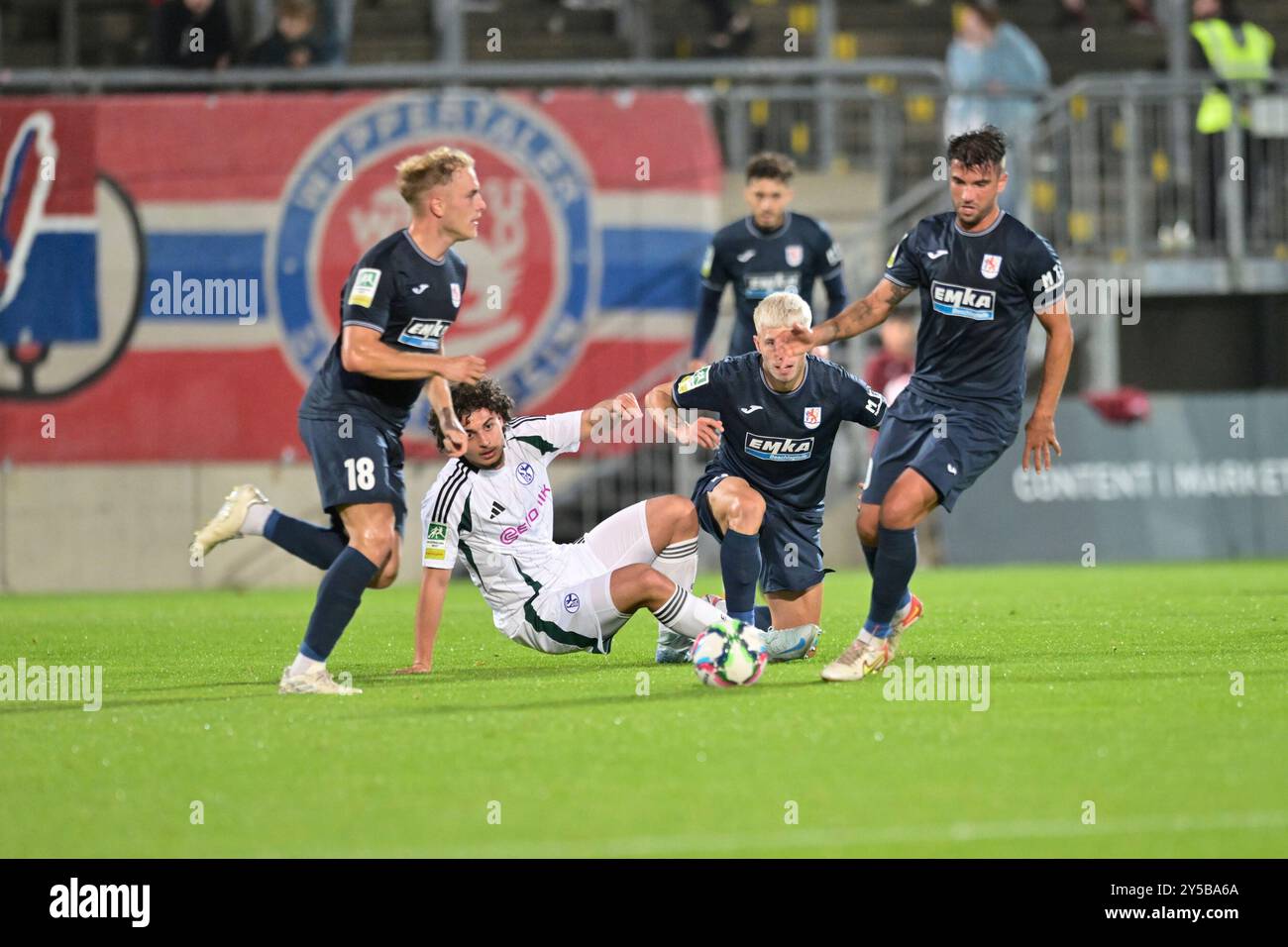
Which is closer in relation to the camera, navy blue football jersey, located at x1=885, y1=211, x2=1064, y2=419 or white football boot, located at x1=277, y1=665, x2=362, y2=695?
white football boot, located at x1=277, y1=665, x2=362, y2=695

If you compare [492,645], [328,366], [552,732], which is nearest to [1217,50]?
[492,645]

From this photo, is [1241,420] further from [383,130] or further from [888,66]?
[383,130]

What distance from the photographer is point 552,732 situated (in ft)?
22.8

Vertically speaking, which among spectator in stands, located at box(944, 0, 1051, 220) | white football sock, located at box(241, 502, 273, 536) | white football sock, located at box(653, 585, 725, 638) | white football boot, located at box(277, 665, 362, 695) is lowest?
white football boot, located at box(277, 665, 362, 695)

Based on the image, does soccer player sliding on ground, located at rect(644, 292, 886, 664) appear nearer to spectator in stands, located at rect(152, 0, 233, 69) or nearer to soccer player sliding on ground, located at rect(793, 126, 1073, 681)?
soccer player sliding on ground, located at rect(793, 126, 1073, 681)

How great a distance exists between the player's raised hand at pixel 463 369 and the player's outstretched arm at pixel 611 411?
88 cm

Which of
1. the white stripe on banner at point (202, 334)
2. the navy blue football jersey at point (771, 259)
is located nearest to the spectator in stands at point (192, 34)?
the white stripe on banner at point (202, 334)

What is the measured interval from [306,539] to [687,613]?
185cm

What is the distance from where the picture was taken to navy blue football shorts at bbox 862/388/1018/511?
28.2 ft

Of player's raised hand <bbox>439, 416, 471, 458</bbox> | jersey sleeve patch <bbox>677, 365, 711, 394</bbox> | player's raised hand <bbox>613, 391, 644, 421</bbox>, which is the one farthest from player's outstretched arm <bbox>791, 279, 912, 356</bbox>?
player's raised hand <bbox>439, 416, 471, 458</bbox>

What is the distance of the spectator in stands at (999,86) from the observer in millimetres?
18000

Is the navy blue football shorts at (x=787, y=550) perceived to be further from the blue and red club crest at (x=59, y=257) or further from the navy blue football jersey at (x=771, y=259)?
the blue and red club crest at (x=59, y=257)

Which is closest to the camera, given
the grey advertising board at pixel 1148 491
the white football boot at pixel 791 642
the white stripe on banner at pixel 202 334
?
the white football boot at pixel 791 642

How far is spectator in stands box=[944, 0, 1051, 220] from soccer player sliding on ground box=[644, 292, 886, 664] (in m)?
8.89
